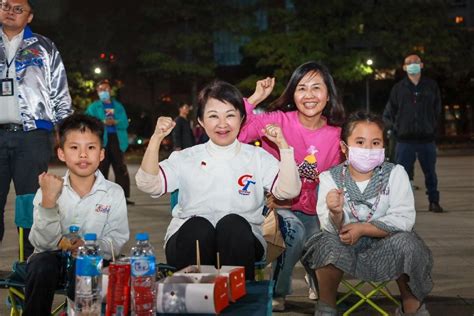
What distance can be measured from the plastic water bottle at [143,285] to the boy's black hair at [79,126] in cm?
119

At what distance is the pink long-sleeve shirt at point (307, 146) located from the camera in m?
5.52

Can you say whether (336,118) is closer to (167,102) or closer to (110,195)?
(110,195)

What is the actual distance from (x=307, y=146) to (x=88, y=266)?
230 cm

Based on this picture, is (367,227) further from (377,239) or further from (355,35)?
(355,35)

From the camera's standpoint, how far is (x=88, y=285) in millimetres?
3668

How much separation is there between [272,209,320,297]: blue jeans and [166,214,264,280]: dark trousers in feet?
2.31

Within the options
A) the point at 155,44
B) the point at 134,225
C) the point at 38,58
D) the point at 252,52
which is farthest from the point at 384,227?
the point at 155,44

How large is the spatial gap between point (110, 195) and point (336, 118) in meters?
1.82

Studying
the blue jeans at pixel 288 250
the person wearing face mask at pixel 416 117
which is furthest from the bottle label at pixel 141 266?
the person wearing face mask at pixel 416 117

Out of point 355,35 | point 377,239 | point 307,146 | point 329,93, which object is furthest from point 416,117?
point 355,35

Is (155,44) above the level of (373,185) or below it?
above

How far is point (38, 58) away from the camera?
232 inches

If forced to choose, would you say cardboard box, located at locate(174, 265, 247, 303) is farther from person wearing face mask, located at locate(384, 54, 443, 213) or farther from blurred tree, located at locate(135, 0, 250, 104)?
blurred tree, located at locate(135, 0, 250, 104)

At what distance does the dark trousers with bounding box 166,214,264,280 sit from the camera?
4309 millimetres
